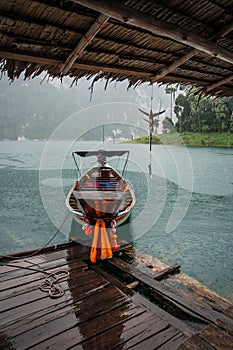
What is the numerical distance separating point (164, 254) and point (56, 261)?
4593 mm

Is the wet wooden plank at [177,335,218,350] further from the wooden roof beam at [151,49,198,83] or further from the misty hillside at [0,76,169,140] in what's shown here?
the misty hillside at [0,76,169,140]

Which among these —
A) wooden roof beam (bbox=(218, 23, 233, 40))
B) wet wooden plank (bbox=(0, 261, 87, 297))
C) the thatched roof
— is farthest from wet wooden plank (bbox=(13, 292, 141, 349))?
wooden roof beam (bbox=(218, 23, 233, 40))

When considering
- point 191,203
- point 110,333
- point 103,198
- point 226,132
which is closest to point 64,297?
point 110,333

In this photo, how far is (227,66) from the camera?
3227mm

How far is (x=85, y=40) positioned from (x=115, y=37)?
36 centimetres

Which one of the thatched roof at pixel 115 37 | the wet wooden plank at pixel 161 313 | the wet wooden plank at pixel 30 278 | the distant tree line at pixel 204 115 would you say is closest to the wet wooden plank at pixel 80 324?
the wet wooden plank at pixel 161 313

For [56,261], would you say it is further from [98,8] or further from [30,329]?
[98,8]

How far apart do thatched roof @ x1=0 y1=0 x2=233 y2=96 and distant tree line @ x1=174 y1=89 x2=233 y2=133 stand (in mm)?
36694

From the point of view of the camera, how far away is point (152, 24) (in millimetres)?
2125

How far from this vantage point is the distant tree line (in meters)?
38.6

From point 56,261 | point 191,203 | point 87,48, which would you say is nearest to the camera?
point 87,48

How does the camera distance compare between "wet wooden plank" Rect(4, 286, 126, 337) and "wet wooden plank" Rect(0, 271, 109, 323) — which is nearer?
"wet wooden plank" Rect(4, 286, 126, 337)

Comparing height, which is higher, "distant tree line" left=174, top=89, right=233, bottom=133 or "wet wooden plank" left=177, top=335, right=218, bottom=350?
"distant tree line" left=174, top=89, right=233, bottom=133

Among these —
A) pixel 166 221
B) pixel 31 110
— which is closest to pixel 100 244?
pixel 166 221
